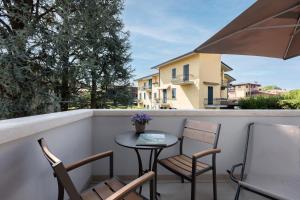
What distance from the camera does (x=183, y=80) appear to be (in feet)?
55.6

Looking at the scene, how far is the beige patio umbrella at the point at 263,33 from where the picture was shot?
1.46 metres

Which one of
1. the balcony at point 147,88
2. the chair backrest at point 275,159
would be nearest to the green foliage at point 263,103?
the chair backrest at point 275,159

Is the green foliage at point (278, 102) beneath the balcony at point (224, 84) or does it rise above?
beneath

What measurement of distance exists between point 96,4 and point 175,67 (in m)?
13.0

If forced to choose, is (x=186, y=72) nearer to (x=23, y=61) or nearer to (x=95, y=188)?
(x=23, y=61)

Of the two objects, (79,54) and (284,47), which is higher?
(79,54)

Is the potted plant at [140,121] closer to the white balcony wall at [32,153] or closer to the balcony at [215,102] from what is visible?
the white balcony wall at [32,153]

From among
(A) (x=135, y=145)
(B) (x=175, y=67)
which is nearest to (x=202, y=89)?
(B) (x=175, y=67)

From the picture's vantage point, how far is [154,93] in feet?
74.2

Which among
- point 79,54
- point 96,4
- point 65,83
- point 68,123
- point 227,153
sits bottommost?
point 227,153

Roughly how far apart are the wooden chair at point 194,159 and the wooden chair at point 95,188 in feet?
1.91

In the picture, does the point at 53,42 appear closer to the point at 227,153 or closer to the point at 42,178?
the point at 42,178

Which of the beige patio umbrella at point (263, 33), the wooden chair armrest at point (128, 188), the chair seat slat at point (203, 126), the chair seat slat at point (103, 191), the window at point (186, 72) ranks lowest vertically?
the chair seat slat at point (103, 191)

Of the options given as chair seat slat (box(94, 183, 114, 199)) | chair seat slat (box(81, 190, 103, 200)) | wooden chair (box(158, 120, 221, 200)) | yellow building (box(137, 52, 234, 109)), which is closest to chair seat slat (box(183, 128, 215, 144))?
wooden chair (box(158, 120, 221, 200))
